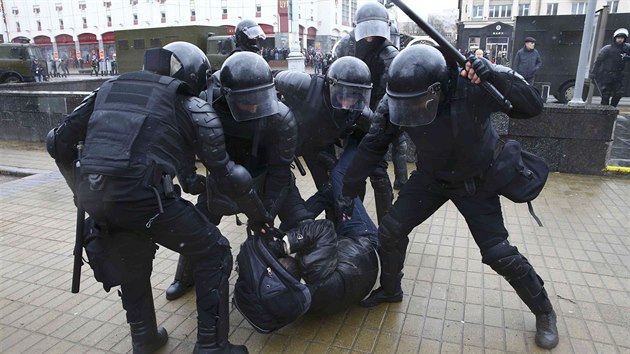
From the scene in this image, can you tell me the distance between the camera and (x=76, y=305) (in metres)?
3.28

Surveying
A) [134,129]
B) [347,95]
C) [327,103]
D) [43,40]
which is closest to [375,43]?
[327,103]

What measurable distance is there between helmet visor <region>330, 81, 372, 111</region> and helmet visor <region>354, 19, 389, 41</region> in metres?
1.34

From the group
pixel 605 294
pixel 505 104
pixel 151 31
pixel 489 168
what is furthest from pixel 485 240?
pixel 151 31

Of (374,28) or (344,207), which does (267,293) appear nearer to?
(344,207)

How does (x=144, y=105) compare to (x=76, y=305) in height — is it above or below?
above

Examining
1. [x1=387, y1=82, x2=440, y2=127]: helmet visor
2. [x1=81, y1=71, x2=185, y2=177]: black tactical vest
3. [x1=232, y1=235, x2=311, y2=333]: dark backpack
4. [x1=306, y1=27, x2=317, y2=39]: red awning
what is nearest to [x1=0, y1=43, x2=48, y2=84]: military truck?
[x1=81, y1=71, x2=185, y2=177]: black tactical vest

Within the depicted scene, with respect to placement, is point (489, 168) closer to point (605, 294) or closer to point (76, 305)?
point (605, 294)

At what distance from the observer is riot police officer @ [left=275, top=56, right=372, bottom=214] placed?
3.38m

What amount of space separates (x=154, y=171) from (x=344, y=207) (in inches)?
63.5

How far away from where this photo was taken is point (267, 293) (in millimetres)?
2658

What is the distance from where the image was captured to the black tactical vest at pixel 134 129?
7.03 feet

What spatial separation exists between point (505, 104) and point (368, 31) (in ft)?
8.40

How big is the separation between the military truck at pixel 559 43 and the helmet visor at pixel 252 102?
11.7m

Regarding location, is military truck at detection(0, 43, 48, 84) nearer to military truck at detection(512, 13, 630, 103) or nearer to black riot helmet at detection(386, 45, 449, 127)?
military truck at detection(512, 13, 630, 103)
